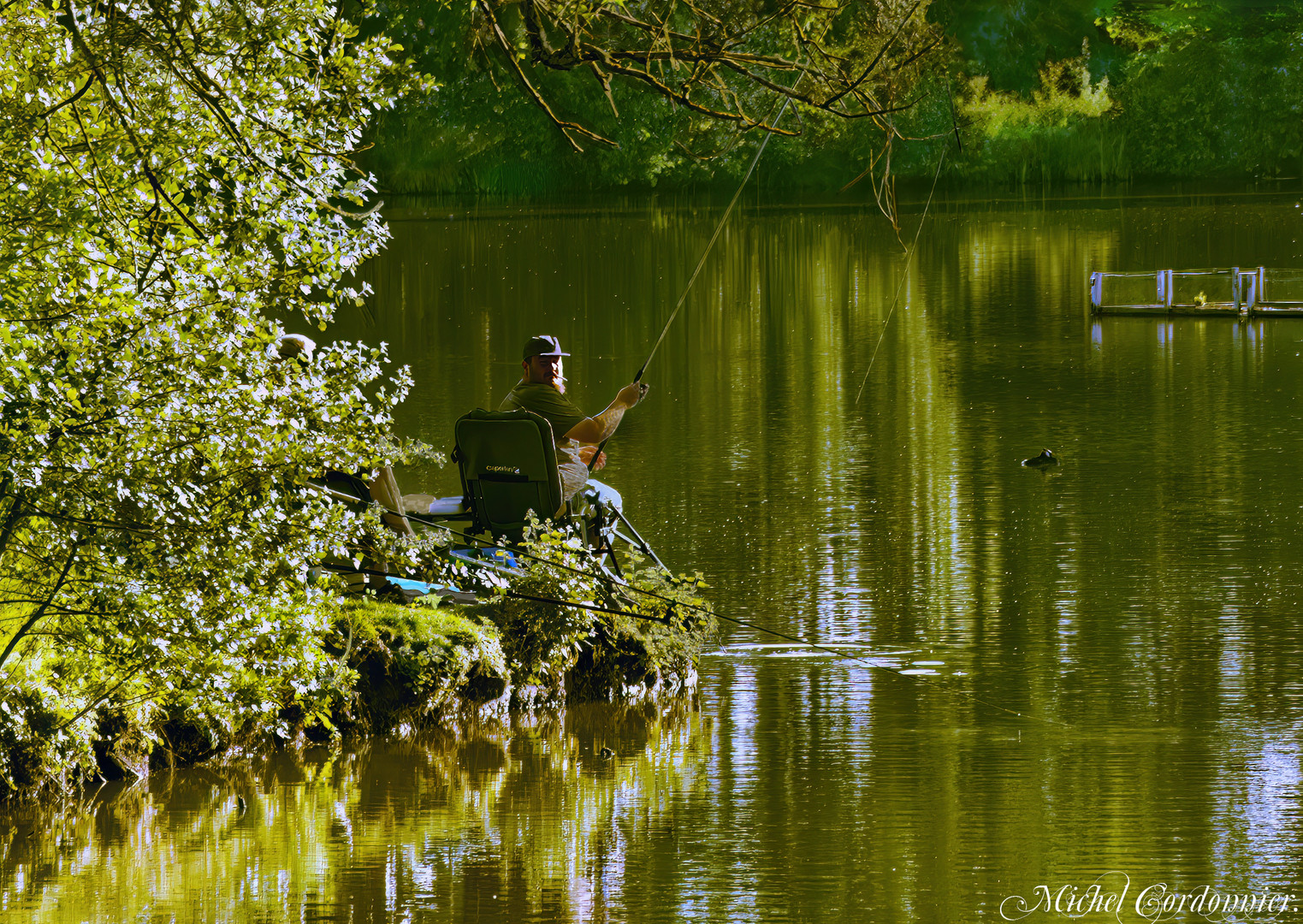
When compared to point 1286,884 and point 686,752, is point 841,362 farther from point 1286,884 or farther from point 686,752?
point 1286,884

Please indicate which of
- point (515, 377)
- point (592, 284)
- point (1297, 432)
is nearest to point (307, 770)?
point (1297, 432)

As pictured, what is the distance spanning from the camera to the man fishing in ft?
33.1

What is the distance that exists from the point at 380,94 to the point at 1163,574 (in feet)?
19.5

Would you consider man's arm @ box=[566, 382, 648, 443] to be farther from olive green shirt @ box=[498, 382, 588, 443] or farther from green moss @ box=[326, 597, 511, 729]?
green moss @ box=[326, 597, 511, 729]

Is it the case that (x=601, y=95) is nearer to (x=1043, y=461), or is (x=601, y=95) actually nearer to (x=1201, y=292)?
(x=1201, y=292)

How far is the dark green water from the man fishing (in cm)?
129

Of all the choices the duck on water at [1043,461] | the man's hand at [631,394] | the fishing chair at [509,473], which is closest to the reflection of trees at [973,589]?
the duck on water at [1043,461]

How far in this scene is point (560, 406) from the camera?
33.7 ft

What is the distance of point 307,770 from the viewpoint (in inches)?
344

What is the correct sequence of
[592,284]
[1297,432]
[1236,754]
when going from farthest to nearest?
1. [592,284]
2. [1297,432]
3. [1236,754]

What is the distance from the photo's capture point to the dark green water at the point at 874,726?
723 cm

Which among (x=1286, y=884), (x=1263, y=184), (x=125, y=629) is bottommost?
(x=1286, y=884)

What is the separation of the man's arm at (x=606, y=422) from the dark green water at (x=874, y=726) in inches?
51.6

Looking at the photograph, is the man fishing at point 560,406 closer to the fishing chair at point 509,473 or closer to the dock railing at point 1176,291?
the fishing chair at point 509,473
